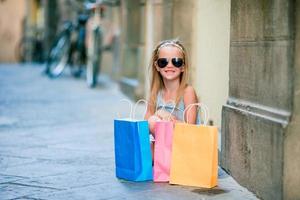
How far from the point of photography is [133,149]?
414 centimetres

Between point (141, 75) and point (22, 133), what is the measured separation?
10.2ft

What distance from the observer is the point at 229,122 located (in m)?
4.44

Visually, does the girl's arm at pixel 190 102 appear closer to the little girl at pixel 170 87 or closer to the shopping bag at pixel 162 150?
the little girl at pixel 170 87

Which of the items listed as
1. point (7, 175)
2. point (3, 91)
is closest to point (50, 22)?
point (3, 91)

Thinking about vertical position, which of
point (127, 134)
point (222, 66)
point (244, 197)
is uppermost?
point (222, 66)

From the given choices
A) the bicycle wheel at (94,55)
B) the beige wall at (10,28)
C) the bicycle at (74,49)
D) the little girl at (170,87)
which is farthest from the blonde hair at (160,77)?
the beige wall at (10,28)

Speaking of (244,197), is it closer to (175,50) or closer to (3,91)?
(175,50)

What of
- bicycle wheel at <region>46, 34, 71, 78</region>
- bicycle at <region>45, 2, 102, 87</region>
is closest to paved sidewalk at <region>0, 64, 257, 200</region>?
bicycle at <region>45, 2, 102, 87</region>

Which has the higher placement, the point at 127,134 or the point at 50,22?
the point at 50,22

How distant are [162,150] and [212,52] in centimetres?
180

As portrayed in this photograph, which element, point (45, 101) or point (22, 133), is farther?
point (45, 101)

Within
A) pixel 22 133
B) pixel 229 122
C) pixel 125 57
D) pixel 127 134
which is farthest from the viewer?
pixel 125 57

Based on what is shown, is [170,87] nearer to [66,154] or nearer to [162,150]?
[162,150]

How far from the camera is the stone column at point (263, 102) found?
3.39 meters
